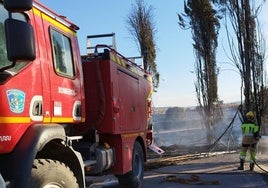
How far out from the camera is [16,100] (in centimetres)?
449

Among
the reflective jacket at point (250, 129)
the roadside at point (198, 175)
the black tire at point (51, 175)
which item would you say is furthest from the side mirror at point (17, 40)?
the reflective jacket at point (250, 129)

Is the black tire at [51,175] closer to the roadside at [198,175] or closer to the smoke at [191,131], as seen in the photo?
the roadside at [198,175]

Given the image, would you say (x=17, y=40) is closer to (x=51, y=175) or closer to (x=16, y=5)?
(x=16, y=5)

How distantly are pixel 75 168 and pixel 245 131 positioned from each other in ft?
29.7

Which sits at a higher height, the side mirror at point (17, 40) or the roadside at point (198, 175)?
A: the side mirror at point (17, 40)

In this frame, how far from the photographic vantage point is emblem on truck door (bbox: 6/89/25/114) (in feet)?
14.4

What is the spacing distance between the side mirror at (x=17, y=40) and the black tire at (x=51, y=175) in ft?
4.39

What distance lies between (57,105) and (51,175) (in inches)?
41.9

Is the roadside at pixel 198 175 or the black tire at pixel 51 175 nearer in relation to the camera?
the black tire at pixel 51 175

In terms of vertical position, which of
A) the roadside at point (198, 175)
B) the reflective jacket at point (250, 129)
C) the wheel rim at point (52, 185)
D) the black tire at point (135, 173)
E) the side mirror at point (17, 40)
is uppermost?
the side mirror at point (17, 40)

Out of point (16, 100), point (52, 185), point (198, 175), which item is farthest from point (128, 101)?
point (16, 100)

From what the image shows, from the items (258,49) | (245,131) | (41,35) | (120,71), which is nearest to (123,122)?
(120,71)

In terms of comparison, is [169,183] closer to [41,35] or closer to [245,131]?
[245,131]

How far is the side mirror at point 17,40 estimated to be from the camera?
363 centimetres
